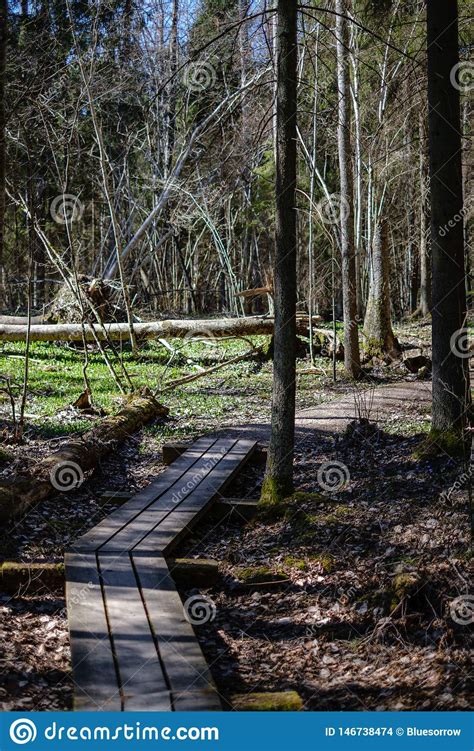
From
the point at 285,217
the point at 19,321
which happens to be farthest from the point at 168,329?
the point at 285,217

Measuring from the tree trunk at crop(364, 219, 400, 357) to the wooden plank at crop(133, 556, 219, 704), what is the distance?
1125 cm

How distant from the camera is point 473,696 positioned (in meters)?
4.02

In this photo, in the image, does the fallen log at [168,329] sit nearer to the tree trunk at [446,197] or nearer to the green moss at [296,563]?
the tree trunk at [446,197]

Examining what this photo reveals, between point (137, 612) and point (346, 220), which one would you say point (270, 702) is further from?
point (346, 220)

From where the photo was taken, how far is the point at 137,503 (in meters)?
7.28

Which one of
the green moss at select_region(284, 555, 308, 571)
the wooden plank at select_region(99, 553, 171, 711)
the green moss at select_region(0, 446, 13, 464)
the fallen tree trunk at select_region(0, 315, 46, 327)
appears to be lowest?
the green moss at select_region(284, 555, 308, 571)

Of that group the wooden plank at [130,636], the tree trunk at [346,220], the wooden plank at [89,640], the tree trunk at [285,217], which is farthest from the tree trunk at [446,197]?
the tree trunk at [346,220]

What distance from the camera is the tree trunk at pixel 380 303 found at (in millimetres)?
15961

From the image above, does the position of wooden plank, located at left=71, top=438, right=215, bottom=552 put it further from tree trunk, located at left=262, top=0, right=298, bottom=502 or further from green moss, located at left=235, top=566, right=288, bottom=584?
tree trunk, located at left=262, top=0, right=298, bottom=502

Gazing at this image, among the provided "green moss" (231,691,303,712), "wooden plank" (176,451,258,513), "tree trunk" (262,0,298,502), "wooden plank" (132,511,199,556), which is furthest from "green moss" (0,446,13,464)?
"green moss" (231,691,303,712)

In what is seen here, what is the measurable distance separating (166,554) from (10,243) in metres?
35.5

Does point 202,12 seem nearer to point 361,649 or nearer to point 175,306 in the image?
point 175,306

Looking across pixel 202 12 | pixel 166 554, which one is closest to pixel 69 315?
pixel 202 12

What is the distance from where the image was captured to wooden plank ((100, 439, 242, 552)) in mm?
6219
